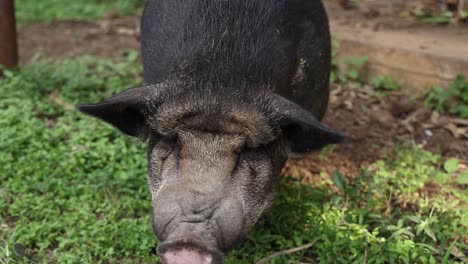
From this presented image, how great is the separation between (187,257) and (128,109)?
1064 mm

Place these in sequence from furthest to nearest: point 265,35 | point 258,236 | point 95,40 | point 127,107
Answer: point 95,40 < point 258,236 < point 265,35 < point 127,107

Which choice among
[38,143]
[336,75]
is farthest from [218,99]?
[336,75]

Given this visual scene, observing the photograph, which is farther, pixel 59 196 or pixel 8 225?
pixel 59 196

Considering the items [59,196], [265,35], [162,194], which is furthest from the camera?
[59,196]

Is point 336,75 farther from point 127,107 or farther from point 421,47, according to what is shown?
point 127,107

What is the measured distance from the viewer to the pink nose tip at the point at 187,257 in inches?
117

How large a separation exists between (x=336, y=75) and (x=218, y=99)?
3.72 metres

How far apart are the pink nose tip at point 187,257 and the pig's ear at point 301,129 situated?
0.88 meters

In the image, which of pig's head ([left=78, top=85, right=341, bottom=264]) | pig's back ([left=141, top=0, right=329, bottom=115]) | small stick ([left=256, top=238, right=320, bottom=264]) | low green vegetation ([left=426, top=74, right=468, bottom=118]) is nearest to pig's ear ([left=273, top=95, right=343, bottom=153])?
pig's head ([left=78, top=85, right=341, bottom=264])

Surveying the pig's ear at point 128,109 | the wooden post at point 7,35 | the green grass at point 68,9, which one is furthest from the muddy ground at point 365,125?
the pig's ear at point 128,109

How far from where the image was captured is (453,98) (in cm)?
614

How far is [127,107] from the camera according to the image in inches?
140

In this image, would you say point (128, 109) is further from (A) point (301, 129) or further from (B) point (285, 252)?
(B) point (285, 252)

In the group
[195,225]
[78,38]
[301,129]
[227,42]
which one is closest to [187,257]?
[195,225]
